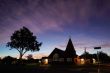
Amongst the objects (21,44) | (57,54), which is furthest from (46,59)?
(21,44)

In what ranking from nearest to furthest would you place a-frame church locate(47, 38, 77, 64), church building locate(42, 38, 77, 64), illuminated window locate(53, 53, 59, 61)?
1. church building locate(42, 38, 77, 64)
2. a-frame church locate(47, 38, 77, 64)
3. illuminated window locate(53, 53, 59, 61)

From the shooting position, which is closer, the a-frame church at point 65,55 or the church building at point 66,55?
the church building at point 66,55

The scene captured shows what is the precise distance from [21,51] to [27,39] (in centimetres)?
623

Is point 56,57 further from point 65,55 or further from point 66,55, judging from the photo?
point 66,55

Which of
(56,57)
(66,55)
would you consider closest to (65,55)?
(66,55)

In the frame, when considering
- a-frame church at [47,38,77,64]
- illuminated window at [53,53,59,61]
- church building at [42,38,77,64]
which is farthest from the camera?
illuminated window at [53,53,59,61]

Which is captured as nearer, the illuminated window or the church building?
the church building

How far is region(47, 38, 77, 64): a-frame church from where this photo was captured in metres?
69.2

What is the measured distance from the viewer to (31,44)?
263ft

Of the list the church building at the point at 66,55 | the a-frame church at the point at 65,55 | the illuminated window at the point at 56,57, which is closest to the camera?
the church building at the point at 66,55

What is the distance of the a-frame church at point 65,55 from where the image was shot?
69.2 metres

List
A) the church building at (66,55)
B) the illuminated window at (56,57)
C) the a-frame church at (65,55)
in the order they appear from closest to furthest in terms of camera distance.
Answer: the church building at (66,55)
the a-frame church at (65,55)
the illuminated window at (56,57)

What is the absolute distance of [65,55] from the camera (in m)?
70.2

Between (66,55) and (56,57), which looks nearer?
(66,55)
